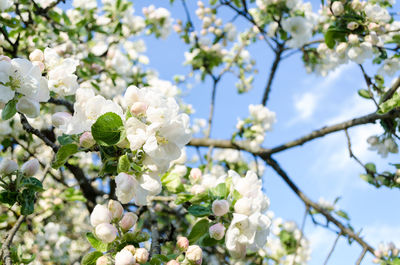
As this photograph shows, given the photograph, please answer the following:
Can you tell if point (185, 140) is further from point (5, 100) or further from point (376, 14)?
point (376, 14)

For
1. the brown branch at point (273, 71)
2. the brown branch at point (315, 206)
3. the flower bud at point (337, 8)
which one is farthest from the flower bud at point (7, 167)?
the brown branch at point (273, 71)

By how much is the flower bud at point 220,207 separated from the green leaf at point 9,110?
25.4 inches

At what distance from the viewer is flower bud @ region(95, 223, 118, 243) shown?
1014 millimetres

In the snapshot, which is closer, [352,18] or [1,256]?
[1,256]

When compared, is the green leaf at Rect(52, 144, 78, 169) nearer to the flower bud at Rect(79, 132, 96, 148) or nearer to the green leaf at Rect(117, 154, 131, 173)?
the flower bud at Rect(79, 132, 96, 148)

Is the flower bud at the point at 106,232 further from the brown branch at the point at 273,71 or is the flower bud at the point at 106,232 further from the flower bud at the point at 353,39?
the brown branch at the point at 273,71

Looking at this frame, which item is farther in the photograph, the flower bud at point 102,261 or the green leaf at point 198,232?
the green leaf at point 198,232

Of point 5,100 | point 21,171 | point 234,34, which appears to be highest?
point 234,34

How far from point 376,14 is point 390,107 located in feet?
1.88

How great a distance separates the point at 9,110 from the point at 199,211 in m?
0.65

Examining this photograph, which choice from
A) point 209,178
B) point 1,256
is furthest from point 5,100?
point 209,178

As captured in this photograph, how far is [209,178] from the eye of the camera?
1.49 metres

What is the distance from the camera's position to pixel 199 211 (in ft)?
4.11

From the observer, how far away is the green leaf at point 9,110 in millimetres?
1013
